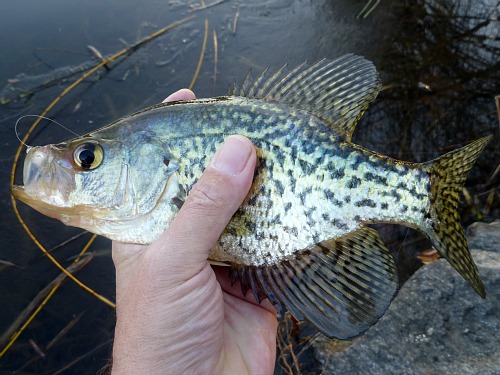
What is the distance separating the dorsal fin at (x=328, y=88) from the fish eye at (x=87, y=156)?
2.26 ft

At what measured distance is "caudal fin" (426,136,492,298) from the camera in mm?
1948

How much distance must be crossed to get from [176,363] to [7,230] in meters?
2.98

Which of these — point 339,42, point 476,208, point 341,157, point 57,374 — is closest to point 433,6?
point 339,42

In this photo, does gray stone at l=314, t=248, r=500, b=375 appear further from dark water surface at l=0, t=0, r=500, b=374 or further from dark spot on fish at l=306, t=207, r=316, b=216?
dark spot on fish at l=306, t=207, r=316, b=216

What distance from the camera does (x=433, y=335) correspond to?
299 centimetres

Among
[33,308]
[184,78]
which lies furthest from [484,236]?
[33,308]

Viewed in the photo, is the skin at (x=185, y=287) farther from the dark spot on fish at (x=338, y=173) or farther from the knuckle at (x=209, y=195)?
the dark spot on fish at (x=338, y=173)

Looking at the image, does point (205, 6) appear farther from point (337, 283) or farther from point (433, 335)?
point (337, 283)

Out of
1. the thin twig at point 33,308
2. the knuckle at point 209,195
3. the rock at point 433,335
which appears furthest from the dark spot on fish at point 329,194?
the thin twig at point 33,308

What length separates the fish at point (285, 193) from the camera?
6.36 feet

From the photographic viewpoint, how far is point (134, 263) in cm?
227

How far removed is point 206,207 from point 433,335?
207cm

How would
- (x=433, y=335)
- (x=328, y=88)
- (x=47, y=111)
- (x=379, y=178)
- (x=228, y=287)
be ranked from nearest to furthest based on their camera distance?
(x=379, y=178), (x=328, y=88), (x=228, y=287), (x=433, y=335), (x=47, y=111)

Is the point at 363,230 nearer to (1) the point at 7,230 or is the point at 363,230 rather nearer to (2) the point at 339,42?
(1) the point at 7,230
